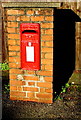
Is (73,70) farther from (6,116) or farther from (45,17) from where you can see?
(6,116)

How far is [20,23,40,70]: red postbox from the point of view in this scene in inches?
148

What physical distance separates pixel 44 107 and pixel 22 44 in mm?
1076

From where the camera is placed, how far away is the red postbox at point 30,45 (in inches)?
148

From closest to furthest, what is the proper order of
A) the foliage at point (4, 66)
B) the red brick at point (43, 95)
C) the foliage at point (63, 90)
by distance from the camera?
1. the red brick at point (43, 95)
2. the foliage at point (63, 90)
3. the foliage at point (4, 66)

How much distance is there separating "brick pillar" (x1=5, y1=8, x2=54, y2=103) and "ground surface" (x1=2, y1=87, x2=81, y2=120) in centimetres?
14

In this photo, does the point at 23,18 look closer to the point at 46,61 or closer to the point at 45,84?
the point at 46,61

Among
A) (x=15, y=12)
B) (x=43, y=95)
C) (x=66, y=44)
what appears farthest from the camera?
(x=66, y=44)

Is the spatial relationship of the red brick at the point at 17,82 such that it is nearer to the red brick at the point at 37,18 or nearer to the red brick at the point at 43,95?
the red brick at the point at 43,95

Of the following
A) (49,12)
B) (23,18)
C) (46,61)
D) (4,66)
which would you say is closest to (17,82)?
(46,61)

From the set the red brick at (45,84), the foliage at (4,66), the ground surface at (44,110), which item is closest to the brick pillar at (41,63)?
the red brick at (45,84)

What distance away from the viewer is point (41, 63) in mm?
3893

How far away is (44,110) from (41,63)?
2.47 feet

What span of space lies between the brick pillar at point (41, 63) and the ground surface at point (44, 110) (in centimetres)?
14

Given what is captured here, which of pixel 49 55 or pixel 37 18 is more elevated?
pixel 37 18
